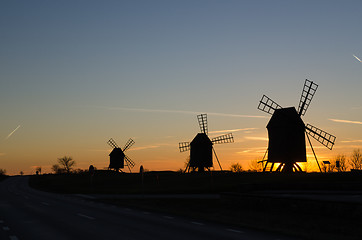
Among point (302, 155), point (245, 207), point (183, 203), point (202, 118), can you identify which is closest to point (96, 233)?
point (245, 207)

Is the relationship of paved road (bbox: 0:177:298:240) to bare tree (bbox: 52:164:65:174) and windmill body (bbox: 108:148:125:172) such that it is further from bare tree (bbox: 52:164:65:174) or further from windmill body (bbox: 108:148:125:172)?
bare tree (bbox: 52:164:65:174)

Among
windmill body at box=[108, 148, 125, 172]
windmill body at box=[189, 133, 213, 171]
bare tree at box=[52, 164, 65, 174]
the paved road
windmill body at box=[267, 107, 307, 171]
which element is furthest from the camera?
bare tree at box=[52, 164, 65, 174]

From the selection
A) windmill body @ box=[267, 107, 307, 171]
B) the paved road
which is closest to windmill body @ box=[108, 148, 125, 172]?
windmill body @ box=[267, 107, 307, 171]

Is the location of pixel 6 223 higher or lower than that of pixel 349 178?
lower

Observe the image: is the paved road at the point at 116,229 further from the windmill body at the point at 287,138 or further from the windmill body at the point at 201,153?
the windmill body at the point at 201,153

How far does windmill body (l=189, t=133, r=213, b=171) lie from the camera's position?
74.6 metres

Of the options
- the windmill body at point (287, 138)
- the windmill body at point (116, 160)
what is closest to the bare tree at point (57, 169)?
the windmill body at point (116, 160)

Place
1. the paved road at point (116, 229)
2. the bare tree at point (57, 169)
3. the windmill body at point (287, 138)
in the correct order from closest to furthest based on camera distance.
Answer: the paved road at point (116, 229), the windmill body at point (287, 138), the bare tree at point (57, 169)

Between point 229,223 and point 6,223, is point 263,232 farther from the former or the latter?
point 6,223

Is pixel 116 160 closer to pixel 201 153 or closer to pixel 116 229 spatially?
pixel 201 153

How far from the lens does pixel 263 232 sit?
15219mm

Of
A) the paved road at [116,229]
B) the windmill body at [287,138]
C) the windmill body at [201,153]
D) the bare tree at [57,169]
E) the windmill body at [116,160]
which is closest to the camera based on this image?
the paved road at [116,229]

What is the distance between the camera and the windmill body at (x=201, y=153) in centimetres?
7456

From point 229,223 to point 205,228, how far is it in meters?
2.11
